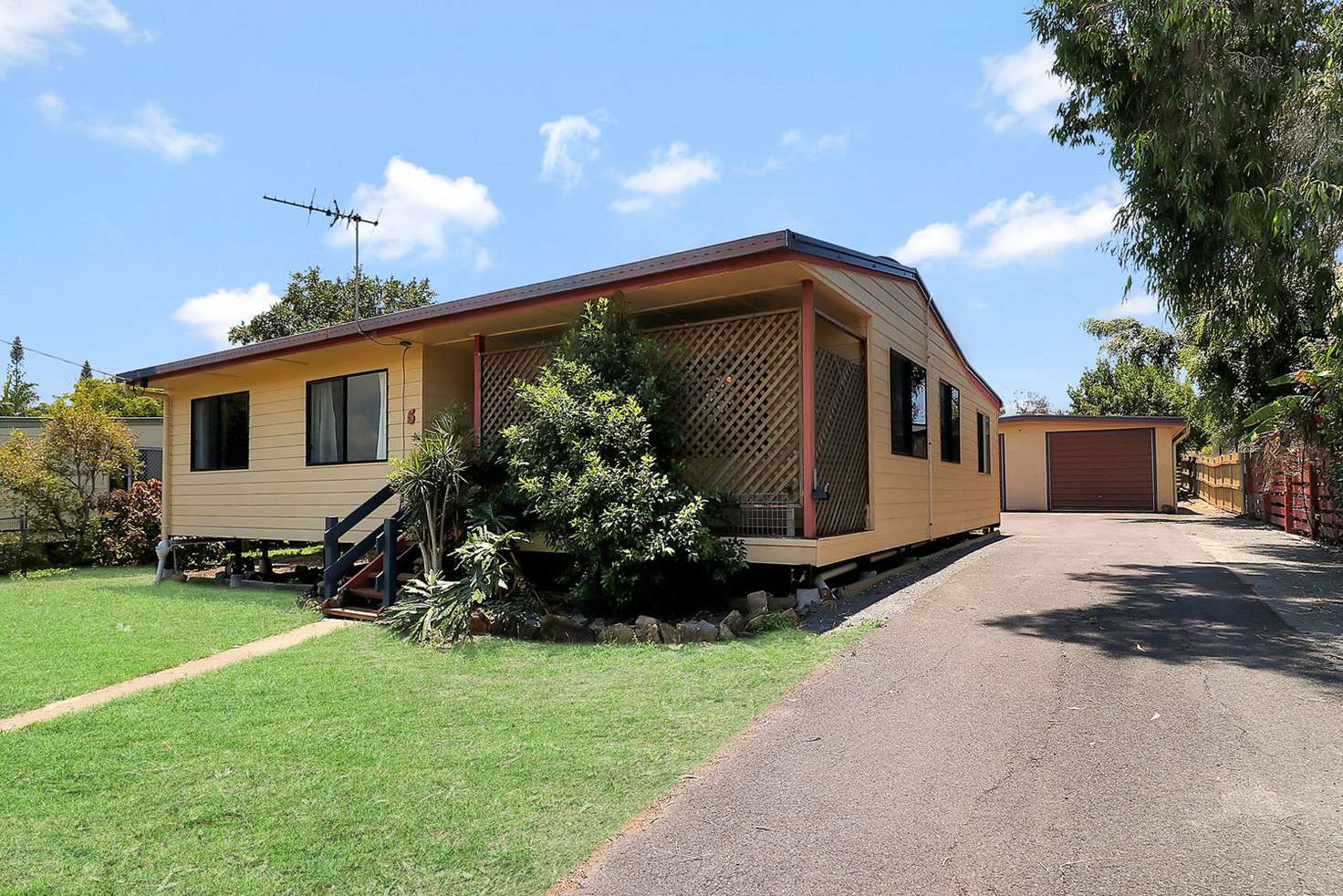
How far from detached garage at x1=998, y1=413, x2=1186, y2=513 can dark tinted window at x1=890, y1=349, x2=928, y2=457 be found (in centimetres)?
1440

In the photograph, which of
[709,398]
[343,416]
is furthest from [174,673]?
[343,416]

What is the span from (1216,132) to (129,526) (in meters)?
17.8

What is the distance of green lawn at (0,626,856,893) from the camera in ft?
9.23

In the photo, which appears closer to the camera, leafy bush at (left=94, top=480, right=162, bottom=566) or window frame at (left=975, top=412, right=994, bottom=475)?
leafy bush at (left=94, top=480, right=162, bottom=566)

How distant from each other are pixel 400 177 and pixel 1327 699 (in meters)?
18.0

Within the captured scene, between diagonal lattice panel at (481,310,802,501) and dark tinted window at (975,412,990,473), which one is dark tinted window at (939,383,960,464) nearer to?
dark tinted window at (975,412,990,473)

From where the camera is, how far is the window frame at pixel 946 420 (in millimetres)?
12172

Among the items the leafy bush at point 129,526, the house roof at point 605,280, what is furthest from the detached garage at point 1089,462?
the leafy bush at point 129,526

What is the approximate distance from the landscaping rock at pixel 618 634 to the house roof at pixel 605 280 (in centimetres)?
321

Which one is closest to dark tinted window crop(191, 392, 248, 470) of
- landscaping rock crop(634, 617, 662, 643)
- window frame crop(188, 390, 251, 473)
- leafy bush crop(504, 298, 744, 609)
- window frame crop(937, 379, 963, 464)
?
window frame crop(188, 390, 251, 473)

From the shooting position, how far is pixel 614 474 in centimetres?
658

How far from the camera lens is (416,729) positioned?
4.30 m

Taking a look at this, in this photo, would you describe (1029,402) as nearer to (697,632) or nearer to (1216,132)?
(1216,132)

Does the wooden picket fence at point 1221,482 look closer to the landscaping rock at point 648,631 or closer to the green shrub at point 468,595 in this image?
the landscaping rock at point 648,631
